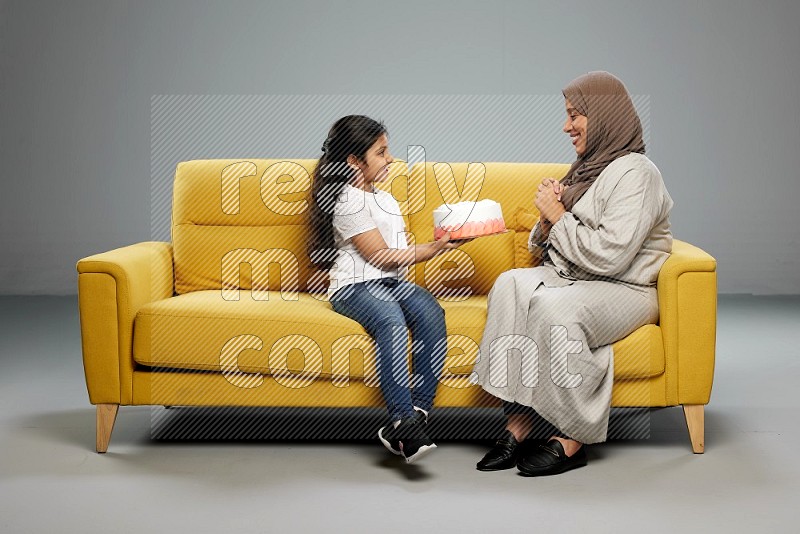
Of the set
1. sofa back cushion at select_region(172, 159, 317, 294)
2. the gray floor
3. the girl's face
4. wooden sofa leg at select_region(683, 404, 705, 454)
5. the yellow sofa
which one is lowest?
the gray floor

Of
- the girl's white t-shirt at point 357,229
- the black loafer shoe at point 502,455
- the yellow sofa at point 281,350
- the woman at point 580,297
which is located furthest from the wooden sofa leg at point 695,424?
the girl's white t-shirt at point 357,229

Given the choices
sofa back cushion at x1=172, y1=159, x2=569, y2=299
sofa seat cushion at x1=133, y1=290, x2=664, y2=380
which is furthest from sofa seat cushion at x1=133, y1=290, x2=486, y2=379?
sofa back cushion at x1=172, y1=159, x2=569, y2=299

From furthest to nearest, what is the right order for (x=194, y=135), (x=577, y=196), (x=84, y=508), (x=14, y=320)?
1. (x=194, y=135)
2. (x=14, y=320)
3. (x=577, y=196)
4. (x=84, y=508)

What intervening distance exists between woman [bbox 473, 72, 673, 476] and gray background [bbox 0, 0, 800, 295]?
284 centimetres

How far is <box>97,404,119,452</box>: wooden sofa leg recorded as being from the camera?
2.88m

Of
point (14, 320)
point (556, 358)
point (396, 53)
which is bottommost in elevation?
point (14, 320)

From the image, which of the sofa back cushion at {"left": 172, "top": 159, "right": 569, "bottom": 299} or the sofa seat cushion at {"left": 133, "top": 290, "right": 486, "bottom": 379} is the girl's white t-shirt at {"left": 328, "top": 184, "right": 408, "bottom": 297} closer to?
the sofa seat cushion at {"left": 133, "top": 290, "right": 486, "bottom": 379}

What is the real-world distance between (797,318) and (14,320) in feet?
13.0

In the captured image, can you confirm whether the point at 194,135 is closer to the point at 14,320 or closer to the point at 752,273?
the point at 14,320

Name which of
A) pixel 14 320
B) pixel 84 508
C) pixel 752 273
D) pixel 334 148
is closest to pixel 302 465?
pixel 84 508

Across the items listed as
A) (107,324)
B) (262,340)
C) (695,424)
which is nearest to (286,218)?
(262,340)

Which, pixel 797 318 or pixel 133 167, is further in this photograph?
pixel 133 167

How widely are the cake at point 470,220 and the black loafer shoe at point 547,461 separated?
1.96ft

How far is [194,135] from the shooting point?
5805mm
